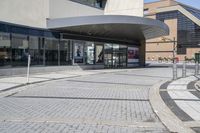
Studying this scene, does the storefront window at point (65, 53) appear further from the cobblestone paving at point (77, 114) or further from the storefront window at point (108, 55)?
the cobblestone paving at point (77, 114)

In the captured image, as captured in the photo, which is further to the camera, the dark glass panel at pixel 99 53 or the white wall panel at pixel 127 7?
the white wall panel at pixel 127 7

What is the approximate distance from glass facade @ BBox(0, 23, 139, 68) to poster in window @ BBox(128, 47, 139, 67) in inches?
113

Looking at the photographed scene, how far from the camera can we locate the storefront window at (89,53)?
3394 centimetres

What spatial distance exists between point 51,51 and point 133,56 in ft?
54.4

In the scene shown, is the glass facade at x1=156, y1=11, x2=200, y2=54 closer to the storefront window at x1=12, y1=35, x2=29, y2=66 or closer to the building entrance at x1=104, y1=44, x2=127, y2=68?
the building entrance at x1=104, y1=44, x2=127, y2=68

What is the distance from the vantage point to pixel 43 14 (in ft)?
91.9

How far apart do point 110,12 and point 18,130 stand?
33362 mm

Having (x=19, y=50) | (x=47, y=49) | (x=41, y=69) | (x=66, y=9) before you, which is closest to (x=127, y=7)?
(x=66, y=9)

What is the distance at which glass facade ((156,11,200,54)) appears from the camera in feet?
293

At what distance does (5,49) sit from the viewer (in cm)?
2362

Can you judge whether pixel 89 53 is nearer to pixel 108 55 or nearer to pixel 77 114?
pixel 108 55

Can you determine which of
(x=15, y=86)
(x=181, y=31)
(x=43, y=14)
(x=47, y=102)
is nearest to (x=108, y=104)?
(x=47, y=102)

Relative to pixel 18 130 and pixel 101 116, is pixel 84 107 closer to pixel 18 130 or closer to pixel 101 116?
pixel 101 116

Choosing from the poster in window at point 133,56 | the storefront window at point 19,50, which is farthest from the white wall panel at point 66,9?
the poster in window at point 133,56
